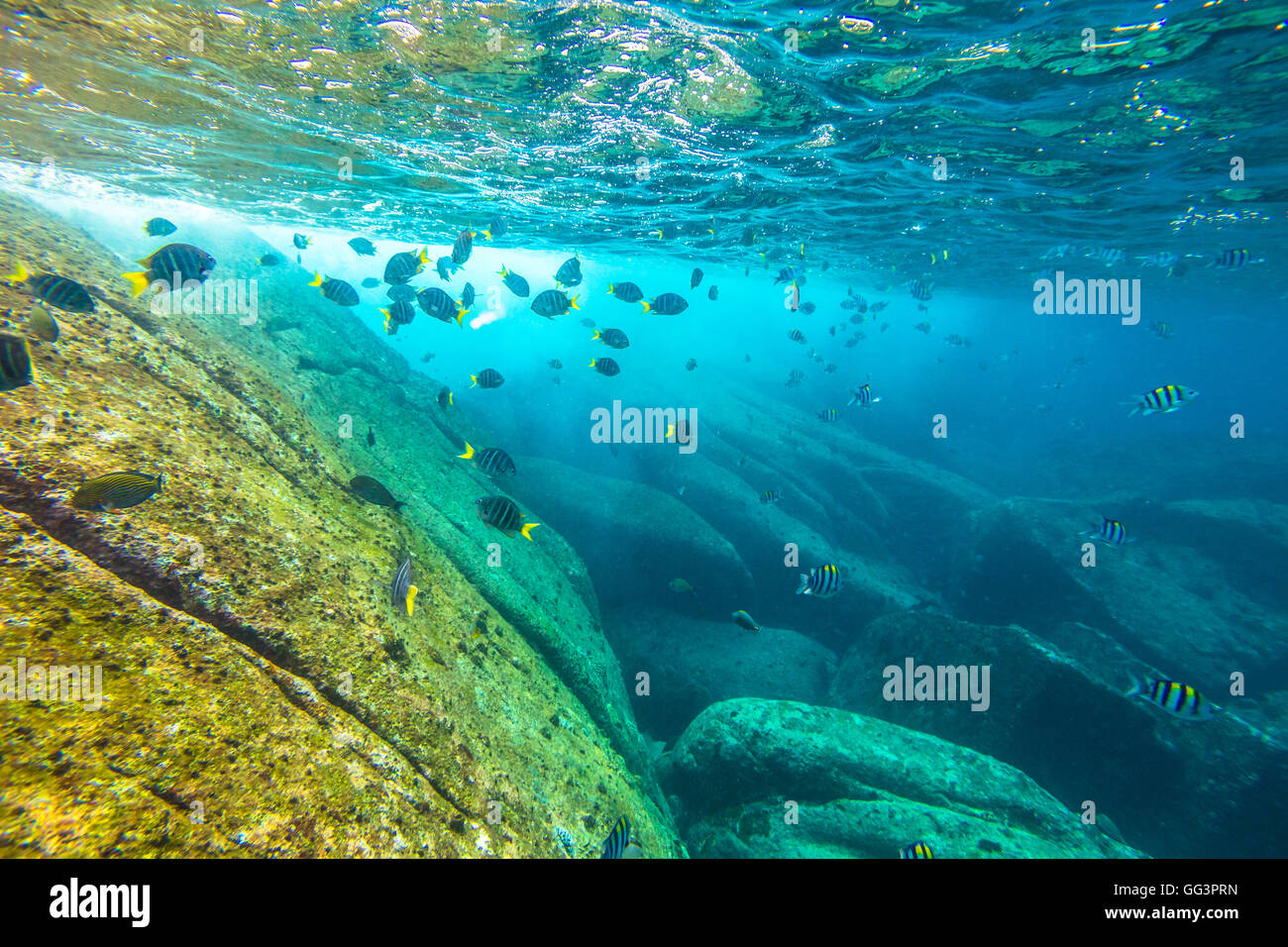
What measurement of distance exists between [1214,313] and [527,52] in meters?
72.6

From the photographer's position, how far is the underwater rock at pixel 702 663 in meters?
10.6

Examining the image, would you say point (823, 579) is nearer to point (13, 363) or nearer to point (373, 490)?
point (373, 490)

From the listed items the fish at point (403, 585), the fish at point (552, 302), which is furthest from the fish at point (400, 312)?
the fish at point (403, 585)

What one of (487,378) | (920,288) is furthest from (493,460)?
(920,288)

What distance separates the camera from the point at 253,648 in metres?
3.34

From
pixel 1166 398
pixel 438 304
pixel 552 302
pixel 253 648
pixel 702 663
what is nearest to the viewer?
pixel 253 648

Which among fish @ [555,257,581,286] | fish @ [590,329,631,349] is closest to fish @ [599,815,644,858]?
fish @ [590,329,631,349]

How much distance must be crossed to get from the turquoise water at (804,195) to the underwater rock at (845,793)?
0.73m

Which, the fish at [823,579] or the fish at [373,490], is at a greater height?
the fish at [373,490]

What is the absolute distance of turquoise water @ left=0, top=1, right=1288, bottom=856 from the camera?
8.77 m


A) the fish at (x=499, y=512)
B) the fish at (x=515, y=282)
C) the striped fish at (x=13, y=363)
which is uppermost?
the fish at (x=515, y=282)

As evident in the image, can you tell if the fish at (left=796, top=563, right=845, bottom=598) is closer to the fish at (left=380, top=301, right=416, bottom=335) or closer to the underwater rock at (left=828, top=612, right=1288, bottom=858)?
the underwater rock at (left=828, top=612, right=1288, bottom=858)

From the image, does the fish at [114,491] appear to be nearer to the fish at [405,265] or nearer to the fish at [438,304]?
the fish at [438,304]

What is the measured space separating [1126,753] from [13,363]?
615 inches
